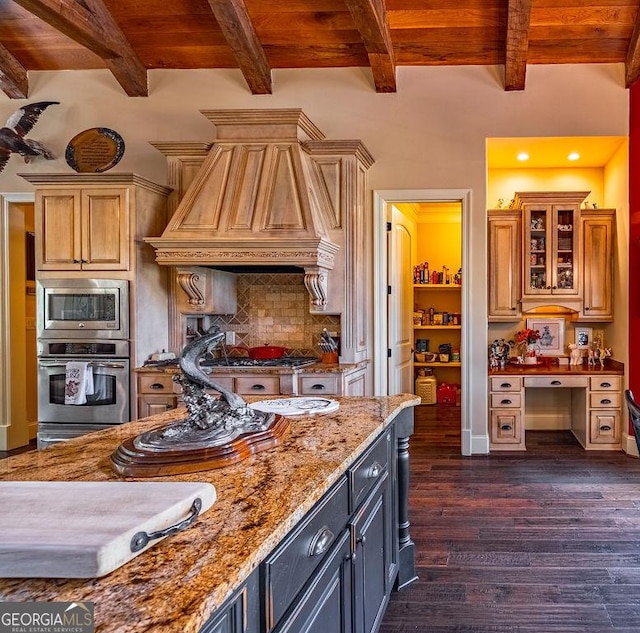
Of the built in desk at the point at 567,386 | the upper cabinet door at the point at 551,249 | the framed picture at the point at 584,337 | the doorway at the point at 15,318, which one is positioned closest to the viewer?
the built in desk at the point at 567,386

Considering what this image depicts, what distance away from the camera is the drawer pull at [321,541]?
1.28 m

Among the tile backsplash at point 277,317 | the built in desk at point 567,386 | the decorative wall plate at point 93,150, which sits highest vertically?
the decorative wall plate at point 93,150

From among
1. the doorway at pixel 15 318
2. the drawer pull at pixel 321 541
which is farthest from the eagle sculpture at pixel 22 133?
the drawer pull at pixel 321 541

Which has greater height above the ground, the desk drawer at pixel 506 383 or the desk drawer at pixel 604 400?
the desk drawer at pixel 506 383

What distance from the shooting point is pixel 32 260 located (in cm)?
556

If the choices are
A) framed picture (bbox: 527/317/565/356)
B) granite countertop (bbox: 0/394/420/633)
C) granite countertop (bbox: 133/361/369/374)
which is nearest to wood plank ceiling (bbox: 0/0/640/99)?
framed picture (bbox: 527/317/565/356)

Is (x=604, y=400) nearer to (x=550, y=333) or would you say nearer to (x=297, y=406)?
(x=550, y=333)

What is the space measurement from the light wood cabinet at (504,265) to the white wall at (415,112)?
0.63m

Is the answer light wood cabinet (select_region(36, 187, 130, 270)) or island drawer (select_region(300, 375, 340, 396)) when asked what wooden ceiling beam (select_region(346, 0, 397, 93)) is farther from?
island drawer (select_region(300, 375, 340, 396))

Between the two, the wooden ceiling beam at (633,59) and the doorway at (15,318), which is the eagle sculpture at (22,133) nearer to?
the doorway at (15,318)

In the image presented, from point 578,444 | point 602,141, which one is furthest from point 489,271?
point 578,444

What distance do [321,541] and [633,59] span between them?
4930mm

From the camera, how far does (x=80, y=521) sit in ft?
3.00

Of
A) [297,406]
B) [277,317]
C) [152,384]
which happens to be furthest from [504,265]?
[297,406]
